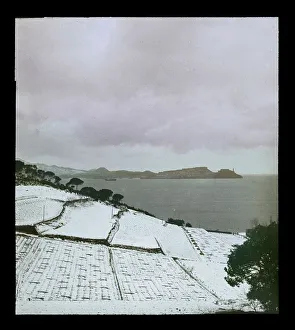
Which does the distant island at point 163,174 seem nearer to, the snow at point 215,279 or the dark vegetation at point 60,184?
the dark vegetation at point 60,184

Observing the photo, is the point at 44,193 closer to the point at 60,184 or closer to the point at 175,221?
the point at 60,184

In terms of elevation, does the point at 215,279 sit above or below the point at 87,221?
below

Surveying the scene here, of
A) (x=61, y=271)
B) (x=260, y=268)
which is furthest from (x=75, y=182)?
(x=260, y=268)

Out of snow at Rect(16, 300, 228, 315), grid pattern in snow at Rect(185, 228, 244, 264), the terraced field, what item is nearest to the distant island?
grid pattern in snow at Rect(185, 228, 244, 264)

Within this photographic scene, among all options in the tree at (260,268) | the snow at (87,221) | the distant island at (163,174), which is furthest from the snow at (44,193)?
the tree at (260,268)

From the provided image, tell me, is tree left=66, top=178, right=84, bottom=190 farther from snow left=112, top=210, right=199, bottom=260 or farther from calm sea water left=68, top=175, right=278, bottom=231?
snow left=112, top=210, right=199, bottom=260

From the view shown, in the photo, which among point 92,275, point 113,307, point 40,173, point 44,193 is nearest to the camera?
point 113,307
